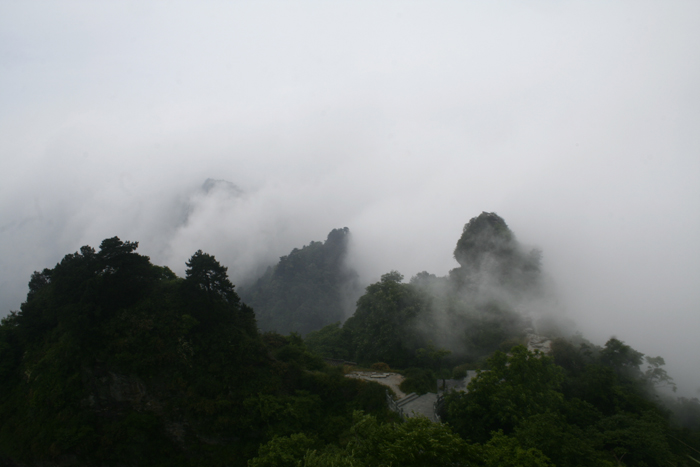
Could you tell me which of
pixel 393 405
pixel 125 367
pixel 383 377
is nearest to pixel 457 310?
pixel 383 377

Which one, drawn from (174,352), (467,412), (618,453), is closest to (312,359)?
(174,352)

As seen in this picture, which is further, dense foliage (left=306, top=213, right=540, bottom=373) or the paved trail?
dense foliage (left=306, top=213, right=540, bottom=373)

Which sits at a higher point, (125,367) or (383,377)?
(125,367)

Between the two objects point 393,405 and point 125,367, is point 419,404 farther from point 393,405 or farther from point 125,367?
point 125,367

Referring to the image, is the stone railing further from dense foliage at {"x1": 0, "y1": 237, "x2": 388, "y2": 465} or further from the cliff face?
the cliff face

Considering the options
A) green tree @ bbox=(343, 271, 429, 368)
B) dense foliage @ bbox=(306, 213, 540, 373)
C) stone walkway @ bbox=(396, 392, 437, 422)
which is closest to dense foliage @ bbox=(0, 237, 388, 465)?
stone walkway @ bbox=(396, 392, 437, 422)

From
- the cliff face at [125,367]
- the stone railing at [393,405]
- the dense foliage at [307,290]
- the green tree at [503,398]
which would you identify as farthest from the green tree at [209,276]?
the dense foliage at [307,290]

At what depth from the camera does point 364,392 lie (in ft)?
67.6

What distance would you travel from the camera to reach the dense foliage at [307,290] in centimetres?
8350

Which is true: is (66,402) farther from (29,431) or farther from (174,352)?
(174,352)

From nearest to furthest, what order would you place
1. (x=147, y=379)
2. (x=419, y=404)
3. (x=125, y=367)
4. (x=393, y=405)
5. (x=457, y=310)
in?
(x=125, y=367) < (x=147, y=379) < (x=393, y=405) < (x=419, y=404) < (x=457, y=310)

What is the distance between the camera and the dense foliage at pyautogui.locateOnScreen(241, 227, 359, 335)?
274 ft

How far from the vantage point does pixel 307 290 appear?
88.3 metres

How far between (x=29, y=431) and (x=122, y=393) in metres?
5.17
